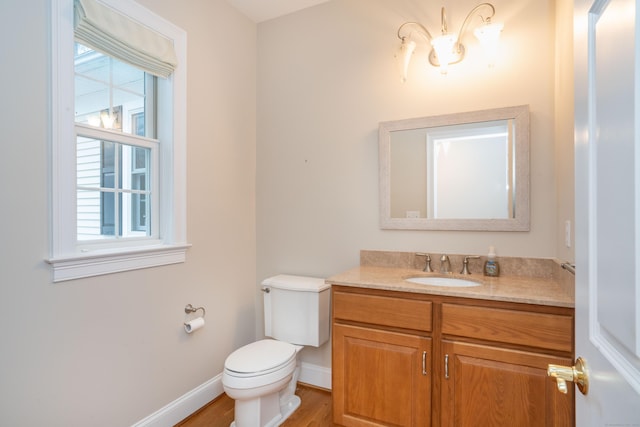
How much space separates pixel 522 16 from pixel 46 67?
240 centimetres

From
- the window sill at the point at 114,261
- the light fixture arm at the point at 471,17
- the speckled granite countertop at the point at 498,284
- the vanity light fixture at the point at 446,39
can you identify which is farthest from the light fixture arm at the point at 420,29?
the window sill at the point at 114,261

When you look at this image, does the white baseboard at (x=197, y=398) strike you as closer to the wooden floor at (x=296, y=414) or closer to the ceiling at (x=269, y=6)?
the wooden floor at (x=296, y=414)

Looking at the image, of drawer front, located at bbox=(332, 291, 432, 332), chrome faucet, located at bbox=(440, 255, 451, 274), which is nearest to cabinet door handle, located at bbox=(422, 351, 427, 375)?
drawer front, located at bbox=(332, 291, 432, 332)

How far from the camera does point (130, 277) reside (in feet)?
5.82

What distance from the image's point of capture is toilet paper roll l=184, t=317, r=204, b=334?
6.69 ft

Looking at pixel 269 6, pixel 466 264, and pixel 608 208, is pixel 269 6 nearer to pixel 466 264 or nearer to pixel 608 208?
pixel 466 264

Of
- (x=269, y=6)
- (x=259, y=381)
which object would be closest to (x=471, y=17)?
(x=269, y=6)

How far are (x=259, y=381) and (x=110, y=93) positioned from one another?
1.73 metres

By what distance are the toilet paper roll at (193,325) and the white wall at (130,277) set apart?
5 cm

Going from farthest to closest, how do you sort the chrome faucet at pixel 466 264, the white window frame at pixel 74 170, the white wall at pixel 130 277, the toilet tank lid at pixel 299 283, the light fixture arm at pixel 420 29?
the toilet tank lid at pixel 299 283
the light fixture arm at pixel 420 29
the chrome faucet at pixel 466 264
the white window frame at pixel 74 170
the white wall at pixel 130 277

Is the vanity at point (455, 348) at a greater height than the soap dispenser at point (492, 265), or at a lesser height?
lesser

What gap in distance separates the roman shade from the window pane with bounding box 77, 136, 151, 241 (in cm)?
45

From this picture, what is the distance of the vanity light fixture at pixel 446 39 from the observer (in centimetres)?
185

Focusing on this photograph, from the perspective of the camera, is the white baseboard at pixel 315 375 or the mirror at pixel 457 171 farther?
the white baseboard at pixel 315 375
